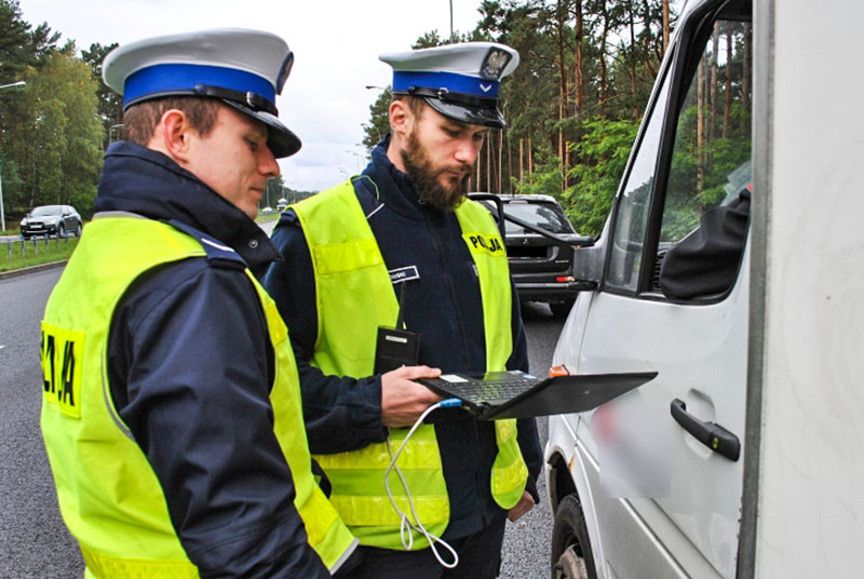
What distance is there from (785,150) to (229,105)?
88 cm

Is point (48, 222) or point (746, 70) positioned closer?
point (746, 70)

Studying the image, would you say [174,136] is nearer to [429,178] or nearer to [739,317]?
[429,178]

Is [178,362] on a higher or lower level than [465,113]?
lower

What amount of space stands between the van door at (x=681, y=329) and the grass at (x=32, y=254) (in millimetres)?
17645

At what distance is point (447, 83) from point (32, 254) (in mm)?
25453

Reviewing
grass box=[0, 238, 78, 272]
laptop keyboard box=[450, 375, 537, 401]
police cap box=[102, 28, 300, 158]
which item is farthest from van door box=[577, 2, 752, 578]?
grass box=[0, 238, 78, 272]

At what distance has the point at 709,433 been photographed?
130 centimetres

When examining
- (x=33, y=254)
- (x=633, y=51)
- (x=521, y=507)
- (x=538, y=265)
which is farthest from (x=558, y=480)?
(x=33, y=254)

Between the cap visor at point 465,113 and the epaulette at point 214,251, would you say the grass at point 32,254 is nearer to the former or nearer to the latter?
the cap visor at point 465,113

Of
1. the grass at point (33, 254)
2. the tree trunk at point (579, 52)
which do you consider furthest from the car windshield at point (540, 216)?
the tree trunk at point (579, 52)

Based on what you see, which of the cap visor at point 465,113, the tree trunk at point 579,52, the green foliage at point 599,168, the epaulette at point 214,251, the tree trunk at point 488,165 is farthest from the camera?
the tree trunk at point 488,165

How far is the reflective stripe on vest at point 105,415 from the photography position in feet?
3.39

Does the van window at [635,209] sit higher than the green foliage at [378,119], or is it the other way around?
the green foliage at [378,119]

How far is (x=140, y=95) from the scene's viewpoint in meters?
1.22
